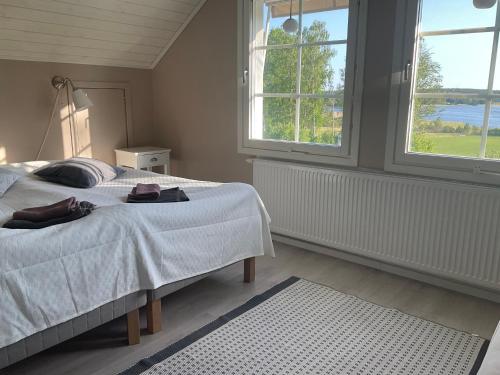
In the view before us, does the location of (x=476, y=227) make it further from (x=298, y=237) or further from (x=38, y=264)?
(x=38, y=264)

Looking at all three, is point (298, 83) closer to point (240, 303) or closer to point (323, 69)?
point (323, 69)

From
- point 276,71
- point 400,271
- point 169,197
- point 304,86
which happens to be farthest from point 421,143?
point 169,197

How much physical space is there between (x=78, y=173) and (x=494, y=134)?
8.09 feet

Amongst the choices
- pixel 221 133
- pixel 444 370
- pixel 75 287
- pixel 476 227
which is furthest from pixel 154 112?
pixel 444 370

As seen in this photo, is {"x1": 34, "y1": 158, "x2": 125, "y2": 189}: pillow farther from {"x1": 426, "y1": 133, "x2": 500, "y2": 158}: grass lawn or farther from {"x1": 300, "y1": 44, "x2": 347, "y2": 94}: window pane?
{"x1": 426, "y1": 133, "x2": 500, "y2": 158}: grass lawn

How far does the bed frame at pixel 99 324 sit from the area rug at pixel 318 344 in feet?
0.59

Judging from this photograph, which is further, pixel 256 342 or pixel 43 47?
pixel 43 47

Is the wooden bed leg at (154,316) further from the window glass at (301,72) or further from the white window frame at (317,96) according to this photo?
the window glass at (301,72)

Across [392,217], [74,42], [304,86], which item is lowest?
[392,217]

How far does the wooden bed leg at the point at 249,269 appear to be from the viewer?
2622 millimetres

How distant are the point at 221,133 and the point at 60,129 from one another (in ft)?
4.50

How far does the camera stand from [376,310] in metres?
Result: 2.35

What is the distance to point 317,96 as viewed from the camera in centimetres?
307

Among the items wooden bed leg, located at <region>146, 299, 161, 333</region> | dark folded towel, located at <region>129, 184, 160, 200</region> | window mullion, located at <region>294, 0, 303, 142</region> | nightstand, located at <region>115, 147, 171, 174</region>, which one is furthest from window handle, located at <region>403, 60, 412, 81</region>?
nightstand, located at <region>115, 147, 171, 174</region>
